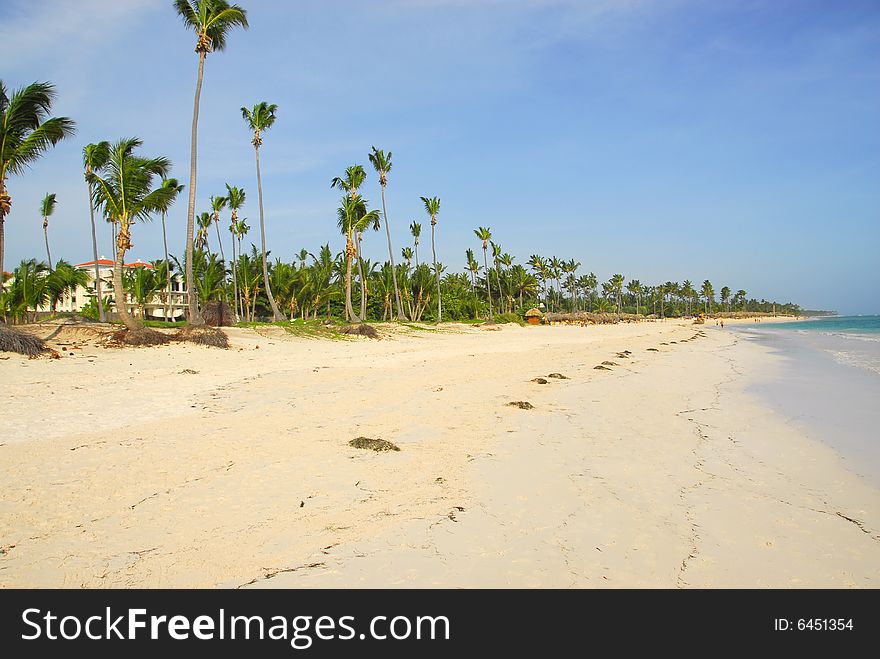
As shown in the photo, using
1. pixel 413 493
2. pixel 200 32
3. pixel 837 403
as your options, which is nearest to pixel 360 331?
pixel 200 32

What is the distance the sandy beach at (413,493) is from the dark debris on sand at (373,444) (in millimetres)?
191

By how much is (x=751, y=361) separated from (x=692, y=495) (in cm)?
2004

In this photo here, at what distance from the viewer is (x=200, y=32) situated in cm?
2497

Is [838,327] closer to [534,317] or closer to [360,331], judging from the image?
[534,317]

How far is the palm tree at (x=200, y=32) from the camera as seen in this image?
24.2m

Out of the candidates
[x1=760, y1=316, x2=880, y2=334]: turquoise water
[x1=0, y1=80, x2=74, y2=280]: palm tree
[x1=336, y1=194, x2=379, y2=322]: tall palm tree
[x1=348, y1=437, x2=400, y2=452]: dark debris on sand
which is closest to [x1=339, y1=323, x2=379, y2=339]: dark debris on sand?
[x1=336, y1=194, x2=379, y2=322]: tall palm tree

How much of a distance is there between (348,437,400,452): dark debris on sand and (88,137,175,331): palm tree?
50.6 ft

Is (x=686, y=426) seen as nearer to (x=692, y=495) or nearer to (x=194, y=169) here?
(x=692, y=495)

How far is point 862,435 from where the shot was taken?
27.6 feet

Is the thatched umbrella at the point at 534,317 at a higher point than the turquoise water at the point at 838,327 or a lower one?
higher

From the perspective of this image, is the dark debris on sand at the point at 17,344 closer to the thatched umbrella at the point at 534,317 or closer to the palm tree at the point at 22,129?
the palm tree at the point at 22,129

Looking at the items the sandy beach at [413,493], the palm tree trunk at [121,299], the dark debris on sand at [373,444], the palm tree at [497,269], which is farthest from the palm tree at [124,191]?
the palm tree at [497,269]

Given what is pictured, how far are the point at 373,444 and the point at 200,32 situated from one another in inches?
1025

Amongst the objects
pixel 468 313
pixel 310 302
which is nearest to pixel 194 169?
pixel 310 302
